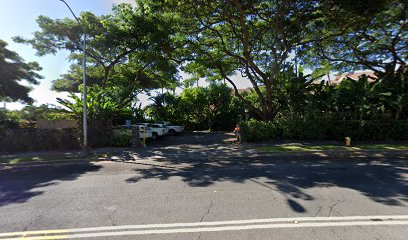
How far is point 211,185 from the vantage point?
6.48m

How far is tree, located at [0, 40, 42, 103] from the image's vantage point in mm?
19453

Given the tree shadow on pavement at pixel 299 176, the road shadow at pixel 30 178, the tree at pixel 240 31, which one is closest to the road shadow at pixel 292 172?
the tree shadow on pavement at pixel 299 176

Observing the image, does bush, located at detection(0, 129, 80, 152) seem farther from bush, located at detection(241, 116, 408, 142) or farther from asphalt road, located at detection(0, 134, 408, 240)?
bush, located at detection(241, 116, 408, 142)

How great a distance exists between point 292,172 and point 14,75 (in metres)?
22.9

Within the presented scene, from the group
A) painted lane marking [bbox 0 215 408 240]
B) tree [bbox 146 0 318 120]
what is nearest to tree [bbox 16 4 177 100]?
tree [bbox 146 0 318 120]

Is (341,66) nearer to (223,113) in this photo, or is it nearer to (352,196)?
(223,113)

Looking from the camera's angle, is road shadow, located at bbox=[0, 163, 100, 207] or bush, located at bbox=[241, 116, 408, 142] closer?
road shadow, located at bbox=[0, 163, 100, 207]

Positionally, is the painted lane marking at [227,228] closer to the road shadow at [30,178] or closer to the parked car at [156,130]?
the road shadow at [30,178]

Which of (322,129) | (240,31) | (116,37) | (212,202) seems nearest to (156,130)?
(116,37)

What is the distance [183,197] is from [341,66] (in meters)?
21.7

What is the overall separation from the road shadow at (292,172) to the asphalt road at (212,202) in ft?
0.10

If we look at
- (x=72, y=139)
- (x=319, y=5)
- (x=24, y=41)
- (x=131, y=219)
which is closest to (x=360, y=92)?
(x=319, y=5)

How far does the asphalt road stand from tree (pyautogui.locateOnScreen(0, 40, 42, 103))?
48.6 ft

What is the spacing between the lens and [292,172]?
7.77 metres
